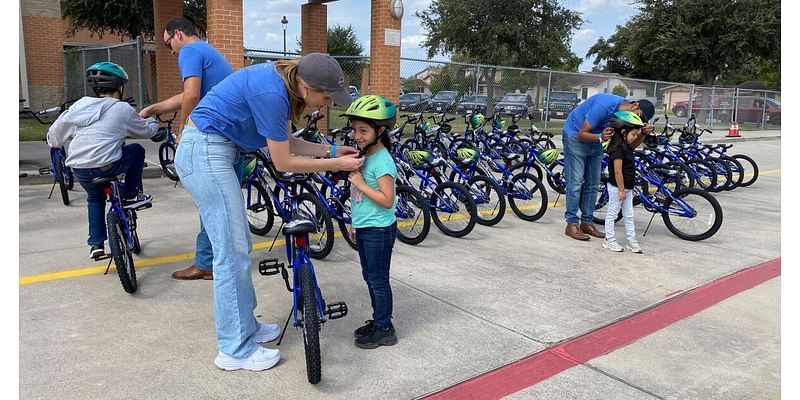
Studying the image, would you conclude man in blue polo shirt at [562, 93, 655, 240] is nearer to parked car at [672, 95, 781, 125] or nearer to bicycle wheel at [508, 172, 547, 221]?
bicycle wheel at [508, 172, 547, 221]

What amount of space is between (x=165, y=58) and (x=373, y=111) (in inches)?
437

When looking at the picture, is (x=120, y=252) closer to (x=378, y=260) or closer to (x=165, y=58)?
(x=378, y=260)

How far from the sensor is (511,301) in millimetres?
Answer: 4496

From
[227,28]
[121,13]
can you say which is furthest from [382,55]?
[121,13]

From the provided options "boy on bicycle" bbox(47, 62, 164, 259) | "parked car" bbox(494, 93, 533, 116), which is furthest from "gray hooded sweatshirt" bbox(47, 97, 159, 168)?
"parked car" bbox(494, 93, 533, 116)

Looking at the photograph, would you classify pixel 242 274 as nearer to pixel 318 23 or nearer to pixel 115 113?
pixel 115 113

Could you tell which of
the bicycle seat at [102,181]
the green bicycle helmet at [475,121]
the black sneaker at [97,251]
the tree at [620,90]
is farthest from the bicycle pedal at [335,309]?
the tree at [620,90]

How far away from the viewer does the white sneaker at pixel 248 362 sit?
323cm

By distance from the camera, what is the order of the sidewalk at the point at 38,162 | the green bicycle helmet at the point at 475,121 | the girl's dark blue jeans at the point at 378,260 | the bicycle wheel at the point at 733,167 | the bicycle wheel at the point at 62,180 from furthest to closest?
the bicycle wheel at the point at 733,167, the green bicycle helmet at the point at 475,121, the sidewalk at the point at 38,162, the bicycle wheel at the point at 62,180, the girl's dark blue jeans at the point at 378,260

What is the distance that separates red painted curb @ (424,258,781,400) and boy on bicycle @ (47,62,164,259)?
2.96m

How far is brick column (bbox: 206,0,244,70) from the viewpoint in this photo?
941 cm

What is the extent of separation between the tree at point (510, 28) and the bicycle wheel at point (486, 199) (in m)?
19.4

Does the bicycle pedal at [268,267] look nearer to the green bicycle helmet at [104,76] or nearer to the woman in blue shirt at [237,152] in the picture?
the woman in blue shirt at [237,152]

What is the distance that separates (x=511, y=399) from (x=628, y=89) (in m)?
21.9
